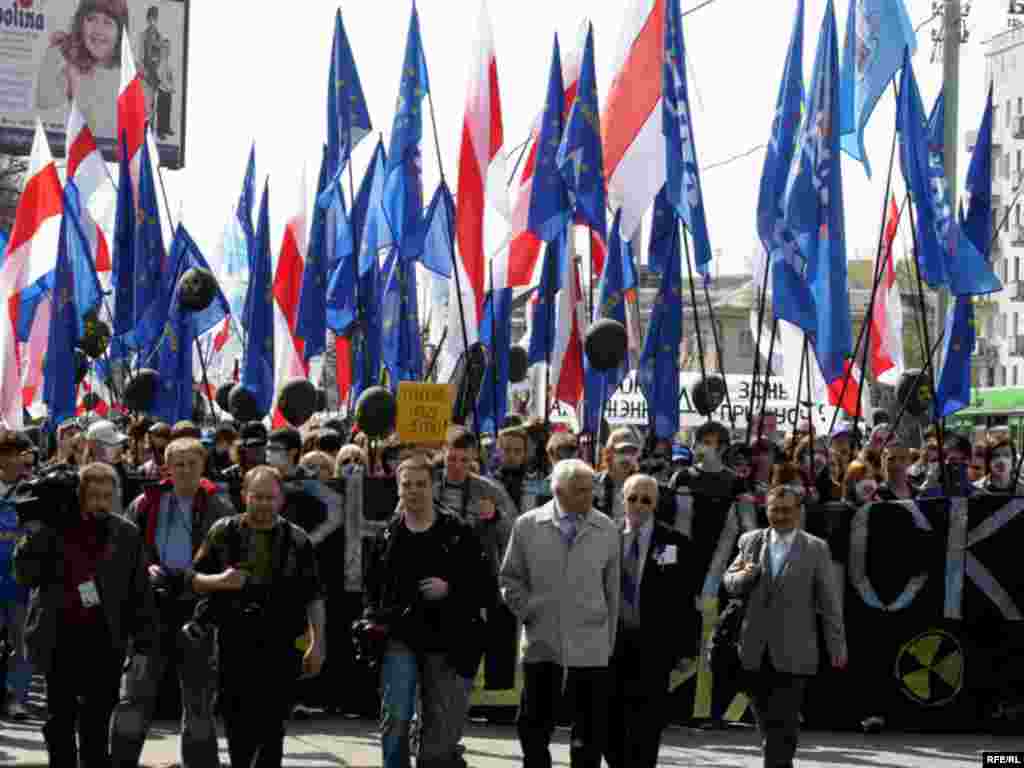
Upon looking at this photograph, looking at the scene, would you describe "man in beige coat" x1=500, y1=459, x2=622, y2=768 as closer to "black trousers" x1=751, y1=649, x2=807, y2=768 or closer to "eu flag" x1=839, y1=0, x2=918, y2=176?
"black trousers" x1=751, y1=649, x2=807, y2=768

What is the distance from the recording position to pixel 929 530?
12.6 meters

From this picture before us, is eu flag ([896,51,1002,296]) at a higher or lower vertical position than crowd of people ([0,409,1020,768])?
higher

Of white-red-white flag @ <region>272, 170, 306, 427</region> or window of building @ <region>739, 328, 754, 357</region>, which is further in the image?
window of building @ <region>739, 328, 754, 357</region>

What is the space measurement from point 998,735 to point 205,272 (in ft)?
32.1

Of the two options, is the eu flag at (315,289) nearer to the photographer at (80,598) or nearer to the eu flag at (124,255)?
the eu flag at (124,255)

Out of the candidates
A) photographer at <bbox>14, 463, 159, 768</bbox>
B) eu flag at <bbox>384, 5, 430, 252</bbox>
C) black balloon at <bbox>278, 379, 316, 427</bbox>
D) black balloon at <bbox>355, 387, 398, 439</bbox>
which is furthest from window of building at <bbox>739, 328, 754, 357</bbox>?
photographer at <bbox>14, 463, 159, 768</bbox>

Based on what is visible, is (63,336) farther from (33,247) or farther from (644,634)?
(644,634)

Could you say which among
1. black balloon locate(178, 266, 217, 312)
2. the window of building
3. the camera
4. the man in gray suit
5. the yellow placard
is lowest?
the man in gray suit

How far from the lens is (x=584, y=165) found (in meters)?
17.2

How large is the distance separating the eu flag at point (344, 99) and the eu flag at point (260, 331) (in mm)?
2336

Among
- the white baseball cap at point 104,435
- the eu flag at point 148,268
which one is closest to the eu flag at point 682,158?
the white baseball cap at point 104,435

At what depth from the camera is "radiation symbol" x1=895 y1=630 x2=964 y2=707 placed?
12.6m

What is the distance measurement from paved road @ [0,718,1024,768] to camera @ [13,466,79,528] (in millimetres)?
1759

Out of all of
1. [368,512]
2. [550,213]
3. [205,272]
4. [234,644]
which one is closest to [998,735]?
[368,512]
